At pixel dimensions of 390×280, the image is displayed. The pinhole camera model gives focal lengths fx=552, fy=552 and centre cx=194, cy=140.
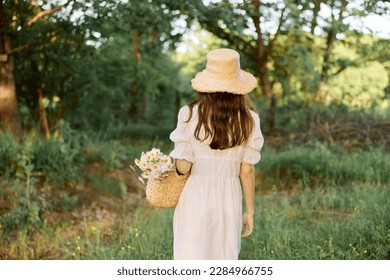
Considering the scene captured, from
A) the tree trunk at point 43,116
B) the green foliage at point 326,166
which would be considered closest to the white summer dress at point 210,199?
the green foliage at point 326,166

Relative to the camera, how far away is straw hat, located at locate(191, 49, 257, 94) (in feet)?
10.7

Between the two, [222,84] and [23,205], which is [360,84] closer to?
[23,205]

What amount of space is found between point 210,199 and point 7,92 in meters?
5.91

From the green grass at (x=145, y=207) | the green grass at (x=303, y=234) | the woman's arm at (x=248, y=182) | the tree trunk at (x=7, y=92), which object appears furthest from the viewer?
the tree trunk at (x=7, y=92)

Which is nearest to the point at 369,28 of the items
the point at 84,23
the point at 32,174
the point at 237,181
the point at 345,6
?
the point at 345,6

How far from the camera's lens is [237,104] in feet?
10.9

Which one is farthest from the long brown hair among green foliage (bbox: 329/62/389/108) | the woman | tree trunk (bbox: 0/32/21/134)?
green foliage (bbox: 329/62/389/108)

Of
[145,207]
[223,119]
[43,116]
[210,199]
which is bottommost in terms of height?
[145,207]

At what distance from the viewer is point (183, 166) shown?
3311 millimetres

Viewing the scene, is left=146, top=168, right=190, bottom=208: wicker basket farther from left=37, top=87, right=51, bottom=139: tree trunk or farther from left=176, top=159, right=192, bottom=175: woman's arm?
left=37, top=87, right=51, bottom=139: tree trunk

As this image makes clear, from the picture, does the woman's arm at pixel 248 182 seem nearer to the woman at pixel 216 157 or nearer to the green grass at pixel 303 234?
the woman at pixel 216 157

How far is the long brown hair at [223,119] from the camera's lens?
3.22 metres

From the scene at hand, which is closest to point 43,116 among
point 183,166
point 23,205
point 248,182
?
point 23,205

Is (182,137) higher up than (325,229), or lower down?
higher up
